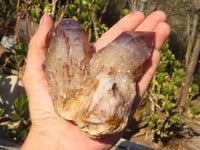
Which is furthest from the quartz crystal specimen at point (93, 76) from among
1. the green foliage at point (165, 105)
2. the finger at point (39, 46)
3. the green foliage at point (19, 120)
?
the green foliage at point (165, 105)

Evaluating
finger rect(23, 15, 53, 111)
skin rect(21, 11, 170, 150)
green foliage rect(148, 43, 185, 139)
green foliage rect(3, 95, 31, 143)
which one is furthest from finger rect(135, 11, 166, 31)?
green foliage rect(3, 95, 31, 143)

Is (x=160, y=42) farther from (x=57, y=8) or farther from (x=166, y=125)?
(x=57, y=8)

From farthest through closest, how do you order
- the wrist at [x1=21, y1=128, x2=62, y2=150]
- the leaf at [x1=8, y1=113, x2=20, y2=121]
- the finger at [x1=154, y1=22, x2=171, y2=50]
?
1. the leaf at [x1=8, y1=113, x2=20, y2=121]
2. the finger at [x1=154, y1=22, x2=171, y2=50]
3. the wrist at [x1=21, y1=128, x2=62, y2=150]

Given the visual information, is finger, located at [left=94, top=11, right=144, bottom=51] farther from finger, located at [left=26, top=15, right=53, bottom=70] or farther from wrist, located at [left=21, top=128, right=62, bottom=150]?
wrist, located at [left=21, top=128, right=62, bottom=150]

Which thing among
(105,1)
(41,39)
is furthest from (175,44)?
(41,39)

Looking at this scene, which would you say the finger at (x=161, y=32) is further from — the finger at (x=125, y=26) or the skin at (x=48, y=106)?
the finger at (x=125, y=26)

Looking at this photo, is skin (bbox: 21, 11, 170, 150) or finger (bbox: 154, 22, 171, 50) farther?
finger (bbox: 154, 22, 171, 50)
